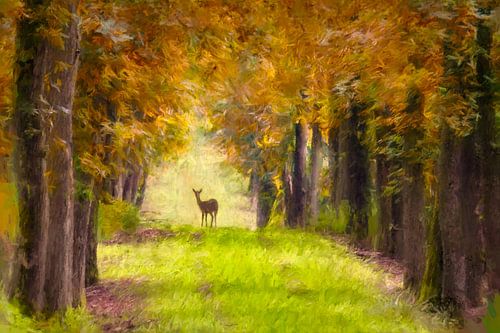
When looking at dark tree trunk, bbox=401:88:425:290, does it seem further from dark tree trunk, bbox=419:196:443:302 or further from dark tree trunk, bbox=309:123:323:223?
dark tree trunk, bbox=309:123:323:223

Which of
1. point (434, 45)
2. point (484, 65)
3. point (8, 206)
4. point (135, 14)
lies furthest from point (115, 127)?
point (484, 65)

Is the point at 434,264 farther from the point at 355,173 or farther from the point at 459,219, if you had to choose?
the point at 355,173

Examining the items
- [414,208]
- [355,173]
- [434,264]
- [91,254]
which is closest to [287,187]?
[355,173]

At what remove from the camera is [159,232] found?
91.7 feet

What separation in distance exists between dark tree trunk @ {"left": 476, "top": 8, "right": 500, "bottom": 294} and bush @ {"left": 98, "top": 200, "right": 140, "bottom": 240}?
32.2 ft

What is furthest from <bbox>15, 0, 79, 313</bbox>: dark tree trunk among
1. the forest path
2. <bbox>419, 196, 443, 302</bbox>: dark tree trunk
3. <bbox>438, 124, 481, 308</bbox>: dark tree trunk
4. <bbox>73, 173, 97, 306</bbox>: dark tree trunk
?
the forest path

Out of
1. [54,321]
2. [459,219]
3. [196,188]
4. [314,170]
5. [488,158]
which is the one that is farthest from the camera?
[196,188]

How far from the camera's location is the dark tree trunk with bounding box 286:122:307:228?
29875mm

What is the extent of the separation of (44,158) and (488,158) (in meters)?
6.91

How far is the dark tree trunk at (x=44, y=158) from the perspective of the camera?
29.3 ft

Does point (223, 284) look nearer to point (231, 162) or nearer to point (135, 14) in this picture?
point (135, 14)

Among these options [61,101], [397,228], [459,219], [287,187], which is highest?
[61,101]

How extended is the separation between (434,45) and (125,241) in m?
16.6

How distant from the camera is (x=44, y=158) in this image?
355 inches
